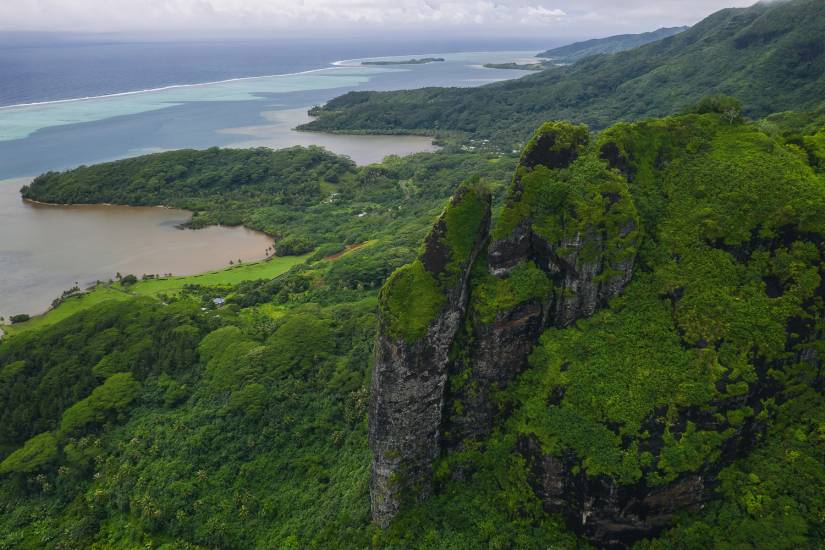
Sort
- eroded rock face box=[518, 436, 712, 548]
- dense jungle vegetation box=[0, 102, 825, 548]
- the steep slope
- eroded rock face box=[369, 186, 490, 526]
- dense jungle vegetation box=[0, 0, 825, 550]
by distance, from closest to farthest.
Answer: eroded rock face box=[518, 436, 712, 548] → the steep slope → dense jungle vegetation box=[0, 0, 825, 550] → dense jungle vegetation box=[0, 102, 825, 548] → eroded rock face box=[369, 186, 490, 526]

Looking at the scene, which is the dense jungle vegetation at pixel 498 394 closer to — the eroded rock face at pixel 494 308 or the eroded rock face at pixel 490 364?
the eroded rock face at pixel 494 308

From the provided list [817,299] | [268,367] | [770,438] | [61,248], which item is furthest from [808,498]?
[61,248]

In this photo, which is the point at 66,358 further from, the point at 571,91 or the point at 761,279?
the point at 571,91

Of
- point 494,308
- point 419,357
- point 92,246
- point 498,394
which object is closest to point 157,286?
point 92,246

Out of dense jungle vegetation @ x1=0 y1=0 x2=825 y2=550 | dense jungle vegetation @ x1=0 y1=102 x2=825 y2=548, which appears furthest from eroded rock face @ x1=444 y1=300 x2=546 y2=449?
dense jungle vegetation @ x1=0 y1=102 x2=825 y2=548

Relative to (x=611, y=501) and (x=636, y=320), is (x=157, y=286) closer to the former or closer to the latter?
(x=636, y=320)

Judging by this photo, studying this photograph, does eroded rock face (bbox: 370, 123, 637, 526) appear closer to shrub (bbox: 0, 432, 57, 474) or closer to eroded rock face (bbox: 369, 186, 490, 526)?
eroded rock face (bbox: 369, 186, 490, 526)

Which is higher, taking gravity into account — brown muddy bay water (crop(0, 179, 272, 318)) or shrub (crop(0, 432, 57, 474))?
brown muddy bay water (crop(0, 179, 272, 318))
